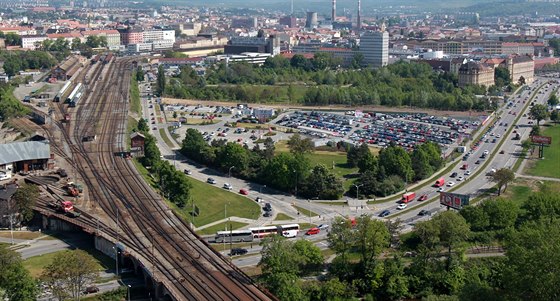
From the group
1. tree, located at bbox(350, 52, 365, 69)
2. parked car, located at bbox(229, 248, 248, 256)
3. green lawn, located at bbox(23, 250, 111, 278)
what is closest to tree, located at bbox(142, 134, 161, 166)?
green lawn, located at bbox(23, 250, 111, 278)

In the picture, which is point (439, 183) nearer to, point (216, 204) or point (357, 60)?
point (216, 204)

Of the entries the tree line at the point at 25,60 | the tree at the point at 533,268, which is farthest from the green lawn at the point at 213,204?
the tree line at the point at 25,60

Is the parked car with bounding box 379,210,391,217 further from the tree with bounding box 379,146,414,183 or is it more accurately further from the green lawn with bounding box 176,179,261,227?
the green lawn with bounding box 176,179,261,227

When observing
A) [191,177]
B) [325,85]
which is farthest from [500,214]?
[325,85]

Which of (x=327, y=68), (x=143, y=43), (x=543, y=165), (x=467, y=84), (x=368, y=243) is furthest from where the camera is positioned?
(x=143, y=43)

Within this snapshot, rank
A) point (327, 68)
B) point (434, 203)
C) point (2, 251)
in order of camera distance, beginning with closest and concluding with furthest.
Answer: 1. point (2, 251)
2. point (434, 203)
3. point (327, 68)

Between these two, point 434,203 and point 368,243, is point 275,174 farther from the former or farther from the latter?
point 368,243

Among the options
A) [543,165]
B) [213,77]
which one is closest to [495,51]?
Result: [213,77]

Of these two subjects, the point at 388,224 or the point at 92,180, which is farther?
the point at 92,180
